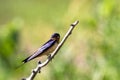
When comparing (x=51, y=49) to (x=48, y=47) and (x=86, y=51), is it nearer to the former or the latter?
(x=48, y=47)

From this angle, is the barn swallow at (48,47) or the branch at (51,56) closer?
the branch at (51,56)

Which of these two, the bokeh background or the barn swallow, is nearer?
the barn swallow

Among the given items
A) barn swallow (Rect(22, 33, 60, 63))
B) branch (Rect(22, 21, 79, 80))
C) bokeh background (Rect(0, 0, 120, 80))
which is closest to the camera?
branch (Rect(22, 21, 79, 80))

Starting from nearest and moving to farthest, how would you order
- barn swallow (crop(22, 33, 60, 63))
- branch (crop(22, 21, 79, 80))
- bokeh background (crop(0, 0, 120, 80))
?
branch (crop(22, 21, 79, 80))
barn swallow (crop(22, 33, 60, 63))
bokeh background (crop(0, 0, 120, 80))

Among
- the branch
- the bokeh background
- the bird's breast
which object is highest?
the branch

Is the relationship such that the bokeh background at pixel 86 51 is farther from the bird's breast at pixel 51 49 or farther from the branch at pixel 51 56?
the branch at pixel 51 56

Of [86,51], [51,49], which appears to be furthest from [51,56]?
[86,51]

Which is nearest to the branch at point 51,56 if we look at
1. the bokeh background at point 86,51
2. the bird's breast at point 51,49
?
the bird's breast at point 51,49

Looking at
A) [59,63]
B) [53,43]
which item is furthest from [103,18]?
[53,43]

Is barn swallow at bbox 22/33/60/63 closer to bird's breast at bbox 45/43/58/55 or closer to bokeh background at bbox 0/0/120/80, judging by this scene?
bird's breast at bbox 45/43/58/55

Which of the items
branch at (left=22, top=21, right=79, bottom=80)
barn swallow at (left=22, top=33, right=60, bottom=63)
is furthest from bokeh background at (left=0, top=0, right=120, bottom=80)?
branch at (left=22, top=21, right=79, bottom=80)

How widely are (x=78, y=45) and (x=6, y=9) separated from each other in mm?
11306

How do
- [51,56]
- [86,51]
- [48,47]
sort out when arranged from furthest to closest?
[86,51], [48,47], [51,56]

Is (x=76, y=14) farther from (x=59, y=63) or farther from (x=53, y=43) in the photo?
(x=53, y=43)
